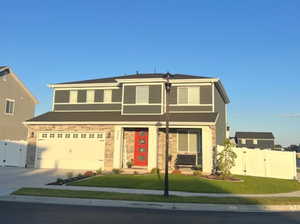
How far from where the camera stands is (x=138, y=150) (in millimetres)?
20453

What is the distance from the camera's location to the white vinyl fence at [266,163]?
1841cm

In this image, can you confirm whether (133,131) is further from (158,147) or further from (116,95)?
(116,95)

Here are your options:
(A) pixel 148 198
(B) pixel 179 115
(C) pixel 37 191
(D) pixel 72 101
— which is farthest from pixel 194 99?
(C) pixel 37 191

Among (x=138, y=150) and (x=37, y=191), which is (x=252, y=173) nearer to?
(x=138, y=150)

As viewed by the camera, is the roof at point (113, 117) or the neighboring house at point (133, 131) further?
the neighboring house at point (133, 131)

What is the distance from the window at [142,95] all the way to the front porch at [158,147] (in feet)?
6.66

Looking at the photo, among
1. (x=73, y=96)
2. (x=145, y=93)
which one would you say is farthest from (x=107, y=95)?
(x=145, y=93)

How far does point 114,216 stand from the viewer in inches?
320

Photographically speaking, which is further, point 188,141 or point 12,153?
point 12,153

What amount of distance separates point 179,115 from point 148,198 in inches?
402

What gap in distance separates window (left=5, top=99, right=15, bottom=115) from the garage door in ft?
34.9

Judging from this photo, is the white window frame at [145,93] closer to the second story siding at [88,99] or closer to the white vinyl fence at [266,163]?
the second story siding at [88,99]

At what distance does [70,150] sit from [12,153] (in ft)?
16.6

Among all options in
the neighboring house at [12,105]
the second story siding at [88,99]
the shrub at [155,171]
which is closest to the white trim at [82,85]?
the second story siding at [88,99]
